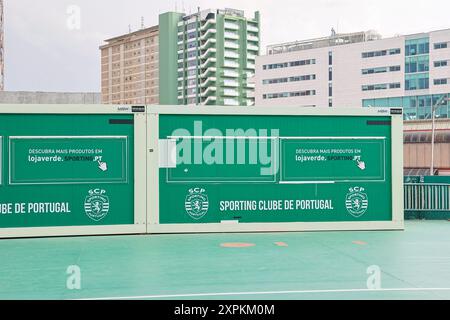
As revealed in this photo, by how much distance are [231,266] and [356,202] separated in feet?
20.9

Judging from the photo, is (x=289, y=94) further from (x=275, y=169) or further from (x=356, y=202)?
(x=275, y=169)

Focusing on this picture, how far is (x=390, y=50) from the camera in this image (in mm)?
143375

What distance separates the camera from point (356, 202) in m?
16.8

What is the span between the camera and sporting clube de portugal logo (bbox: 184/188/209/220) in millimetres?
16062

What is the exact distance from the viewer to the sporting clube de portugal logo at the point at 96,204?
15688 millimetres

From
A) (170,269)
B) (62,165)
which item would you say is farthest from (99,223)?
(170,269)

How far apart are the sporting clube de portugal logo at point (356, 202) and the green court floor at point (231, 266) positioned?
88 centimetres

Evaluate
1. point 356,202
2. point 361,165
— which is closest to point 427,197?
point 361,165

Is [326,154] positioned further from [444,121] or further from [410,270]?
[444,121]

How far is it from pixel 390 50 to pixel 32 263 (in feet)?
456

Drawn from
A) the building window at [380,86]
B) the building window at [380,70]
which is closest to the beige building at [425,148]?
the building window at [380,70]

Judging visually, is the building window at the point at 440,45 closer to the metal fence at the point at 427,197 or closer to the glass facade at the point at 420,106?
the glass facade at the point at 420,106

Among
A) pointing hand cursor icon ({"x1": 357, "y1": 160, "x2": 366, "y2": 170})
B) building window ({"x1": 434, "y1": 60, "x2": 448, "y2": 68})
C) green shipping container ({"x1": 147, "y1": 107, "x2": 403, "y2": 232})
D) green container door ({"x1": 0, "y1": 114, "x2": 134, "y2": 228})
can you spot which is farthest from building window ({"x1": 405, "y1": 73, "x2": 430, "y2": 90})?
green container door ({"x1": 0, "y1": 114, "x2": 134, "y2": 228})

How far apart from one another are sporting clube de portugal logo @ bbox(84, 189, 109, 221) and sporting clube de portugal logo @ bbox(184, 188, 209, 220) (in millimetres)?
1851
